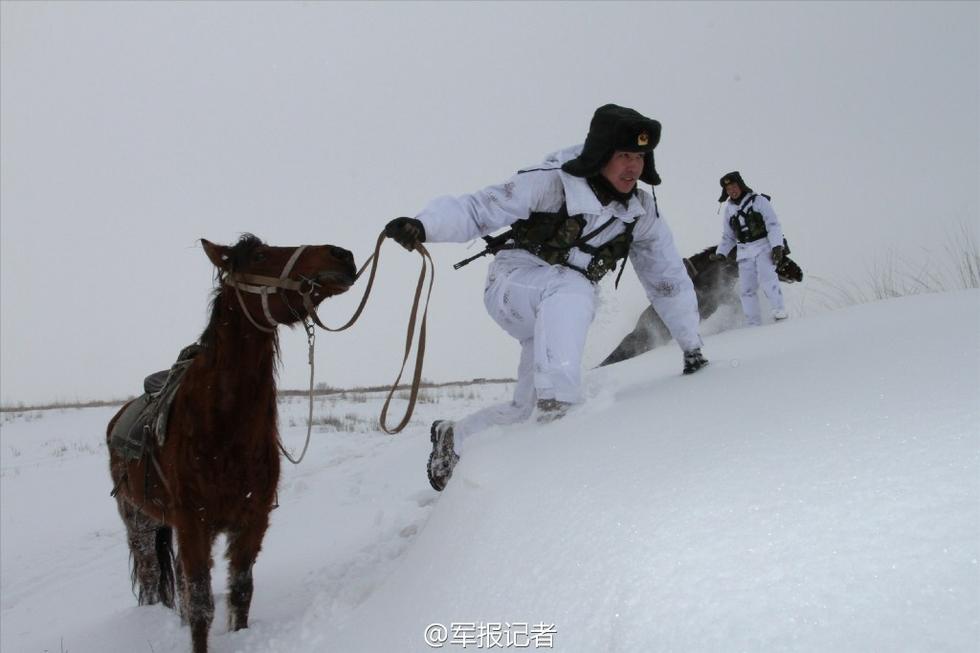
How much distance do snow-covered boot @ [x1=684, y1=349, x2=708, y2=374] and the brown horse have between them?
1.90m

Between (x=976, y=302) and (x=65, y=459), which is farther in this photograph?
(x=65, y=459)

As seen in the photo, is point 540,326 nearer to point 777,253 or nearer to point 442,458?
point 442,458

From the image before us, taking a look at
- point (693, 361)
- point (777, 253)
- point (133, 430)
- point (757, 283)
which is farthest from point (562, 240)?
point (757, 283)

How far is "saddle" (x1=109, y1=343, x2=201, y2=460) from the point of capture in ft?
10.7

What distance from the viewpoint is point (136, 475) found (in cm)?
361

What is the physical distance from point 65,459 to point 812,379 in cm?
958

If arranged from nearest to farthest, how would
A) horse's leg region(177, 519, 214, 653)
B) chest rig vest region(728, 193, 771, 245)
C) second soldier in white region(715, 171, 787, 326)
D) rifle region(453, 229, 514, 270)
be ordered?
horse's leg region(177, 519, 214, 653)
rifle region(453, 229, 514, 270)
second soldier in white region(715, 171, 787, 326)
chest rig vest region(728, 193, 771, 245)

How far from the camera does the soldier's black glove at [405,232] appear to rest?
2.95 m

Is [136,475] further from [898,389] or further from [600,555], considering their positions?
[898,389]

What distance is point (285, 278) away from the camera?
2973 mm

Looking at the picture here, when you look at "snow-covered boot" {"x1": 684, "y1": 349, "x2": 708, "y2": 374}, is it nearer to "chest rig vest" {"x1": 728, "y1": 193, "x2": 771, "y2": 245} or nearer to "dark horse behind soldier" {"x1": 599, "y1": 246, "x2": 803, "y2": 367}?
"chest rig vest" {"x1": 728, "y1": 193, "x2": 771, "y2": 245}

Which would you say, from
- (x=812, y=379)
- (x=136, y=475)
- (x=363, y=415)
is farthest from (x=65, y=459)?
(x=812, y=379)

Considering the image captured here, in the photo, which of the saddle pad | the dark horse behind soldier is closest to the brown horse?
the saddle pad

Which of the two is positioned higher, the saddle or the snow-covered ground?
the saddle
